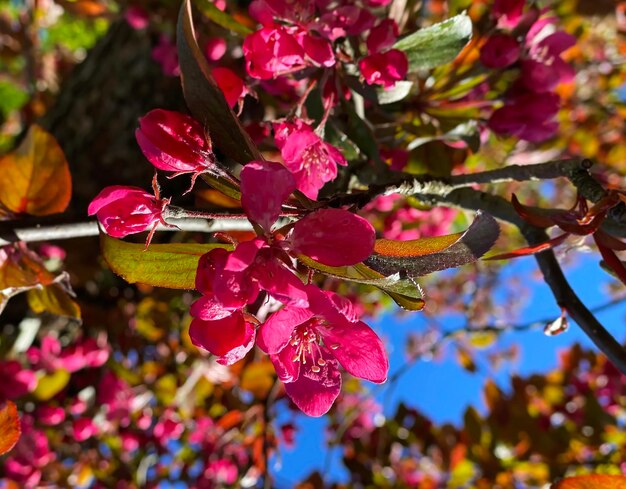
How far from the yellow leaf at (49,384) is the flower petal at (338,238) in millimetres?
1629

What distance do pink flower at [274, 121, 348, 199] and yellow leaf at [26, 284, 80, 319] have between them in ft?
1.51

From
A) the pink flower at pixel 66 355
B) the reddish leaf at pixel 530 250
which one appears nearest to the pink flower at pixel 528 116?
the reddish leaf at pixel 530 250

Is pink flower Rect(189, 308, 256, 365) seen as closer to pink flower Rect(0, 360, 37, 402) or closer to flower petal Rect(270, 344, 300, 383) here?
flower petal Rect(270, 344, 300, 383)

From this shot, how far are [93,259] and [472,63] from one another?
153 centimetres

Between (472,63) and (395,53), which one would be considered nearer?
(395,53)

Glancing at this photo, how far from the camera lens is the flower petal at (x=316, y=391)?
55cm

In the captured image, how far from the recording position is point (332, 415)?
3102mm

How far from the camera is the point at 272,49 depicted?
2.31 ft

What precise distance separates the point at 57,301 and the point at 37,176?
8.3 inches

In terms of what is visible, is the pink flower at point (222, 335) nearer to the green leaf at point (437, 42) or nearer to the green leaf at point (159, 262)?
the green leaf at point (159, 262)

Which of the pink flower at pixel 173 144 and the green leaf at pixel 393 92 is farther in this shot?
the green leaf at pixel 393 92

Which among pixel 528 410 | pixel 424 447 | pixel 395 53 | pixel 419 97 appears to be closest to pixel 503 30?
pixel 419 97

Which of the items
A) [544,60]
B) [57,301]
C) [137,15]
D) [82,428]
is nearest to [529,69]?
[544,60]

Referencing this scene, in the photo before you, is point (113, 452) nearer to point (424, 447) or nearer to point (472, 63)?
point (424, 447)
